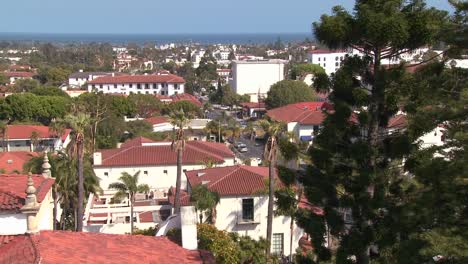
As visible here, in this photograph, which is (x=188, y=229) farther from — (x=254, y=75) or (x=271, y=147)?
(x=254, y=75)

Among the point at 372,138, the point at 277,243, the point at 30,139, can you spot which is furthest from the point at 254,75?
the point at 372,138

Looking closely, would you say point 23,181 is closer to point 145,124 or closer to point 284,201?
point 284,201

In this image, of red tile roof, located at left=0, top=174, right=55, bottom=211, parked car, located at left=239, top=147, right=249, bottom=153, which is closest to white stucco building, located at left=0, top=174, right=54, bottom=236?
red tile roof, located at left=0, top=174, right=55, bottom=211

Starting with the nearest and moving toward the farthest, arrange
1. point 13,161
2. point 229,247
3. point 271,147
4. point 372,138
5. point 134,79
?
point 372,138 → point 229,247 → point 271,147 → point 13,161 → point 134,79

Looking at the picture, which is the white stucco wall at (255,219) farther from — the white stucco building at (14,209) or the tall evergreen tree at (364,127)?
the white stucco building at (14,209)

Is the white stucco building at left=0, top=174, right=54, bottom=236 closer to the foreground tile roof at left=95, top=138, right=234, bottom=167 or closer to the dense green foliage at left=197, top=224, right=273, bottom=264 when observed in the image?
the dense green foliage at left=197, top=224, right=273, bottom=264

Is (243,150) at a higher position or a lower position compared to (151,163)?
lower
